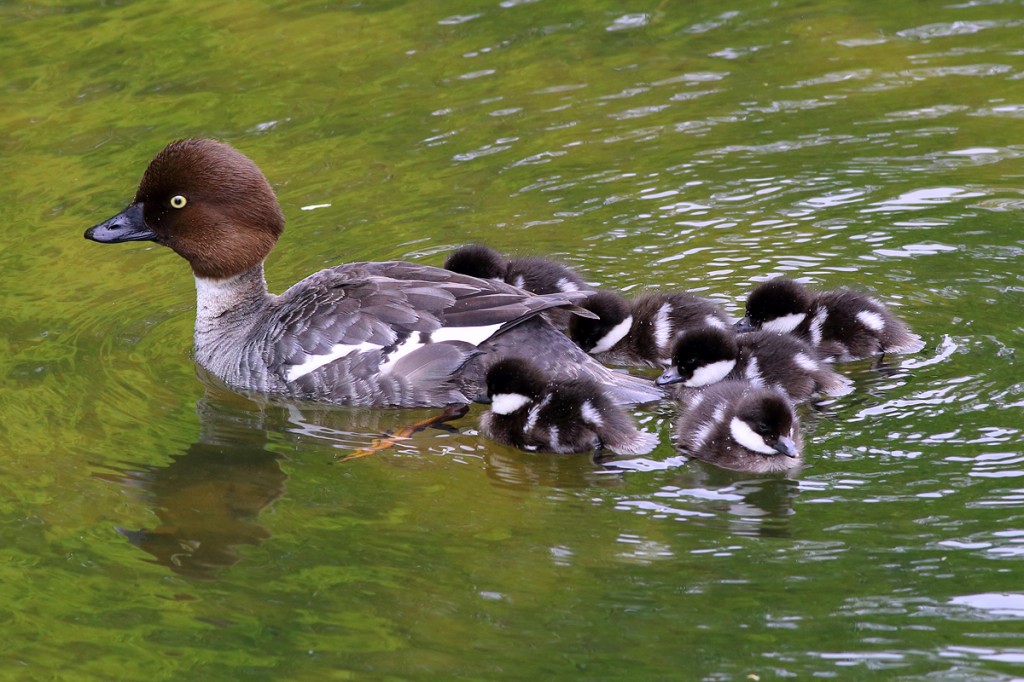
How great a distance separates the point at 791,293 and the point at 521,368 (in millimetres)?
1388

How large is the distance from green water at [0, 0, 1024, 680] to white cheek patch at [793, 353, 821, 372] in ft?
0.72

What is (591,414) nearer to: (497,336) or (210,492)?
(497,336)

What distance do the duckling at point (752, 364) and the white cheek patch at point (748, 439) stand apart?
1.71 ft

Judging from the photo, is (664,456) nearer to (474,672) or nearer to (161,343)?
(474,672)

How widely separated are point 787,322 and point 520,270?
4.39ft

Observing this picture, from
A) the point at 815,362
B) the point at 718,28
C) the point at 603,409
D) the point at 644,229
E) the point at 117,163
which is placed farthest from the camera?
the point at 718,28

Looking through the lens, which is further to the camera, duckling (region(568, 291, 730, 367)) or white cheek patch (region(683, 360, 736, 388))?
duckling (region(568, 291, 730, 367))

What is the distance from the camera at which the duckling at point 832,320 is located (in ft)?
20.4

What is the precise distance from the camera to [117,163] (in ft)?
28.8

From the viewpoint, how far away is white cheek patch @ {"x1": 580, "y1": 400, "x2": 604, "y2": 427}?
561 cm

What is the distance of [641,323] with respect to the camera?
258 inches

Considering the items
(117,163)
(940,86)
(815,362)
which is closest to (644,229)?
(815,362)

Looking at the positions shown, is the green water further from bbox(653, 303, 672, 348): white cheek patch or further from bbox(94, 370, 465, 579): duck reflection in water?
bbox(653, 303, 672, 348): white cheek patch

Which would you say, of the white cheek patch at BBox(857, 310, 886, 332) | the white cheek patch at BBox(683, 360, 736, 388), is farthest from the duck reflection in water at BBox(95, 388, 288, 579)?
the white cheek patch at BBox(857, 310, 886, 332)
